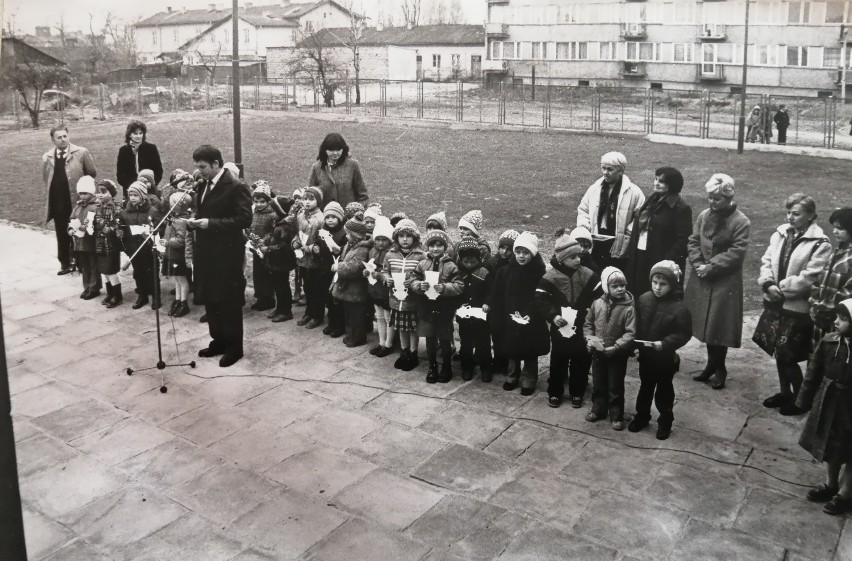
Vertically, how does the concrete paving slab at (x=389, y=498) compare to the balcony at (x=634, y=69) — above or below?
below

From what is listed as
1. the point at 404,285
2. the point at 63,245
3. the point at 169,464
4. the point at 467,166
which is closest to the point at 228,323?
the point at 404,285

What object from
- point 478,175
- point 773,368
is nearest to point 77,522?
point 773,368

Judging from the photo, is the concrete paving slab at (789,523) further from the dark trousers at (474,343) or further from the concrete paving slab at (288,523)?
the dark trousers at (474,343)

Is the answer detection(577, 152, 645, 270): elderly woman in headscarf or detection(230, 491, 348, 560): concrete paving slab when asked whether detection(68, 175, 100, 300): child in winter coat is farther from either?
detection(577, 152, 645, 270): elderly woman in headscarf

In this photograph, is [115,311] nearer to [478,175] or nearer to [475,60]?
[478,175]

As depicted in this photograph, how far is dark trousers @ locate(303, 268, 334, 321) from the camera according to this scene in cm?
842

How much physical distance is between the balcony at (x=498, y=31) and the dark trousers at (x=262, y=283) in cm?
2022

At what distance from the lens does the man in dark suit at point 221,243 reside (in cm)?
730

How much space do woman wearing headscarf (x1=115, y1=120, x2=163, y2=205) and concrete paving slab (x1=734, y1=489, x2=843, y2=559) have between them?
7790mm

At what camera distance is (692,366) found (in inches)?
290

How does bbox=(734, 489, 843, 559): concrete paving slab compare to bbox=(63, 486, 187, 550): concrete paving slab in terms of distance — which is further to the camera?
bbox=(63, 486, 187, 550): concrete paving slab

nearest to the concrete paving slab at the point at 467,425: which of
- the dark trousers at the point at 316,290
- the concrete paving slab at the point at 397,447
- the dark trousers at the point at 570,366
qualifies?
the concrete paving slab at the point at 397,447

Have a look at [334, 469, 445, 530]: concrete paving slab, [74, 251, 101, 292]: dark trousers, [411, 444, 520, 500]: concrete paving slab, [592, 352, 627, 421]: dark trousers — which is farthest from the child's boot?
[74, 251, 101, 292]: dark trousers

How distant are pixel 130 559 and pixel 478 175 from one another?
51.6 ft
